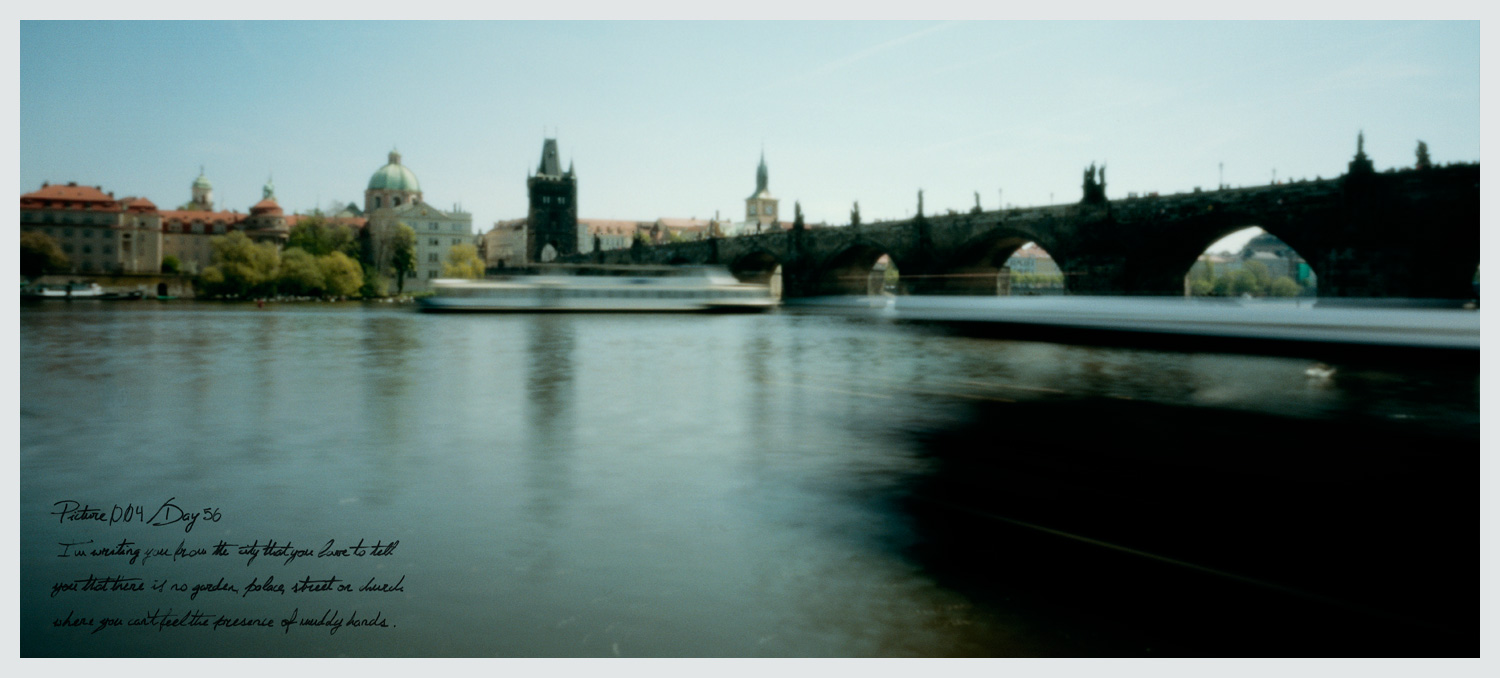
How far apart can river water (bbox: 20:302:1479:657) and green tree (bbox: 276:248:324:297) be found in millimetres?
60792

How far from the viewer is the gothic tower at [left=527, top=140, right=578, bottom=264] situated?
4272 inches

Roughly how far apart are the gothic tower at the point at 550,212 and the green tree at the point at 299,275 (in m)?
43.1

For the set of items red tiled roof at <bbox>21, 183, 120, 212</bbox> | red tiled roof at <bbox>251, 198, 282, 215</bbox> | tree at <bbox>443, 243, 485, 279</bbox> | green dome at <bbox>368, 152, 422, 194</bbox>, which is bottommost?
tree at <bbox>443, 243, 485, 279</bbox>

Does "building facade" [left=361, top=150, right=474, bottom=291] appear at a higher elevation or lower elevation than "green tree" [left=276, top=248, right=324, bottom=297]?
higher

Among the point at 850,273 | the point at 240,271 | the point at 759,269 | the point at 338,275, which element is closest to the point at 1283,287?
the point at 850,273

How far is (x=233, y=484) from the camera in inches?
159

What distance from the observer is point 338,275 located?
66.2 m

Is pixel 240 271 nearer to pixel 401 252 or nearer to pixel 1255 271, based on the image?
pixel 401 252

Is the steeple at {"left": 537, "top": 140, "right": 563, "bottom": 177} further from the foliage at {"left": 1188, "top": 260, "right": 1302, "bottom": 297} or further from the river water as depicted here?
the river water

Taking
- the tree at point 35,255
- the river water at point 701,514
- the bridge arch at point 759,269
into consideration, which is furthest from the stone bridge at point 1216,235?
the tree at point 35,255

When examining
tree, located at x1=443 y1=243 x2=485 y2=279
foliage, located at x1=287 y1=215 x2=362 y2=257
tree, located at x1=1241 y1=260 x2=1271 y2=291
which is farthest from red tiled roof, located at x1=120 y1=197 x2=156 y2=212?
tree, located at x1=1241 y1=260 x2=1271 y2=291

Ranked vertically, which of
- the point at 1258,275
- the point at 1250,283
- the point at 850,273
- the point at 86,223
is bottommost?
the point at 850,273

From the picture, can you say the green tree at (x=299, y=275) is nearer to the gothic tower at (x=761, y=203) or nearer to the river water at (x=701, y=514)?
the river water at (x=701, y=514)

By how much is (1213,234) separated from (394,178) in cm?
10606
